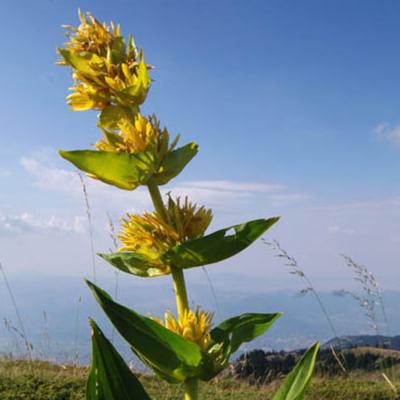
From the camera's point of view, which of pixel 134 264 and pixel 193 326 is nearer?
pixel 193 326

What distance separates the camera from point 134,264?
1.56 meters

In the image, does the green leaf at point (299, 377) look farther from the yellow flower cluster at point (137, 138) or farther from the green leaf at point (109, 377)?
the yellow flower cluster at point (137, 138)

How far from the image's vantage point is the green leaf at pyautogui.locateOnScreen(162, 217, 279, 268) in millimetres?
1444

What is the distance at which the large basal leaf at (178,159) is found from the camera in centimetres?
160

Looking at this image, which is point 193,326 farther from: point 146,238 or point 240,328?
point 146,238

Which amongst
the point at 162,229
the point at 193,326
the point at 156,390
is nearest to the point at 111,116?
the point at 162,229

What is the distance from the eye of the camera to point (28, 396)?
491 centimetres

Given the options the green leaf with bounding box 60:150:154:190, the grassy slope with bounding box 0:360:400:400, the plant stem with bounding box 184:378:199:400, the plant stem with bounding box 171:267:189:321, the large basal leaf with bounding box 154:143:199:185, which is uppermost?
the large basal leaf with bounding box 154:143:199:185

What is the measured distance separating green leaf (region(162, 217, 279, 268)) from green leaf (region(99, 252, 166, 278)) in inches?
3.0

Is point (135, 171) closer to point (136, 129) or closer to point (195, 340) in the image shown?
point (136, 129)

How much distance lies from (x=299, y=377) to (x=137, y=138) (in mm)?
885

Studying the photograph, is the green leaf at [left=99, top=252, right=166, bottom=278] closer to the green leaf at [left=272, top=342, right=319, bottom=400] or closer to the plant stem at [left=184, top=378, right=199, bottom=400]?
the plant stem at [left=184, top=378, right=199, bottom=400]

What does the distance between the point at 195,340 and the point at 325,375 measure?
21.8ft

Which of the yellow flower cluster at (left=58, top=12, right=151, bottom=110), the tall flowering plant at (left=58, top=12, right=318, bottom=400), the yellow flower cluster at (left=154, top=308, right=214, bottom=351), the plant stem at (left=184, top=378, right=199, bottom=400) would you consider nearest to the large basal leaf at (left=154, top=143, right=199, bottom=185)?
the tall flowering plant at (left=58, top=12, right=318, bottom=400)
